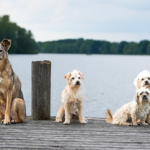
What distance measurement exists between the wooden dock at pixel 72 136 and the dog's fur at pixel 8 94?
7.7 inches

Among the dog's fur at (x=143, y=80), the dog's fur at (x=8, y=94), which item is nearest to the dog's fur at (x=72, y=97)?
the dog's fur at (x=8, y=94)

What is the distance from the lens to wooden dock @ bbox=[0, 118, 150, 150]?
14.1ft

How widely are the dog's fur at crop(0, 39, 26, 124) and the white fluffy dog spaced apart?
59.4 inches

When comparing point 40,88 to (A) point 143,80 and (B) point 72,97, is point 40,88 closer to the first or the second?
(B) point 72,97

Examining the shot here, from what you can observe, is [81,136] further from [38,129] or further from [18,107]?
[18,107]

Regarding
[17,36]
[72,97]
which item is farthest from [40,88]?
[17,36]

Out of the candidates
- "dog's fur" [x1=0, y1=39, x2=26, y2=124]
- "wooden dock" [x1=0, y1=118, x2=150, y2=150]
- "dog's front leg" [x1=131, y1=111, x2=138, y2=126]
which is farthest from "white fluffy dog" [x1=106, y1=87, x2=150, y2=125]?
"dog's fur" [x1=0, y1=39, x2=26, y2=124]

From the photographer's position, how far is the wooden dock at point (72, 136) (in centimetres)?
430

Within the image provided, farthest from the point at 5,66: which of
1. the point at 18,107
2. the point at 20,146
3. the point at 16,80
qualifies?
the point at 20,146

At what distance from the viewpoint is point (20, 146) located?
4234 millimetres

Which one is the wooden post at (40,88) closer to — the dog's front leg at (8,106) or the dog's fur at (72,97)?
the dog's fur at (72,97)

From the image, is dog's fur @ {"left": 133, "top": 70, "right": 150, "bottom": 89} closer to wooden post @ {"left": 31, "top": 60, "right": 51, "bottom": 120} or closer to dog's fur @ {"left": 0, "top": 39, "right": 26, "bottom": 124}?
wooden post @ {"left": 31, "top": 60, "right": 51, "bottom": 120}

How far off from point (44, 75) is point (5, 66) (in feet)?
2.66

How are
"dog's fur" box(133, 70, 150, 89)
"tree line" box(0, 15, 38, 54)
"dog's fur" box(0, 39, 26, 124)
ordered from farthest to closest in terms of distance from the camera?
"tree line" box(0, 15, 38, 54)
"dog's fur" box(133, 70, 150, 89)
"dog's fur" box(0, 39, 26, 124)
